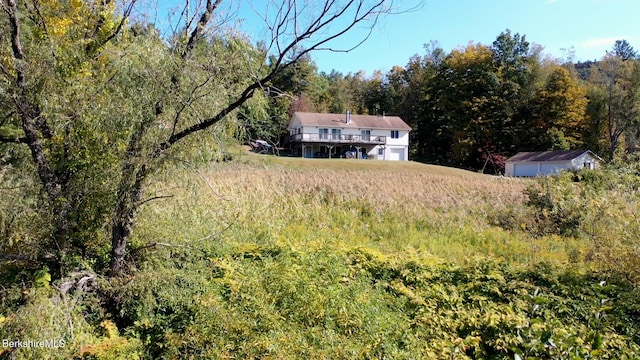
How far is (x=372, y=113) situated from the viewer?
50531 millimetres

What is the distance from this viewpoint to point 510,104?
37906 mm

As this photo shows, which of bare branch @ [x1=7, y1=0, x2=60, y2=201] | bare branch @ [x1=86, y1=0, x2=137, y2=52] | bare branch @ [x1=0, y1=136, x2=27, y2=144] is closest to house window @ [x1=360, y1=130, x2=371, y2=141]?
bare branch @ [x1=86, y1=0, x2=137, y2=52]

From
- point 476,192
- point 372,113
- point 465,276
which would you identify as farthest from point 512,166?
point 465,276

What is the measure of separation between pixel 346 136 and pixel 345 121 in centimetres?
156

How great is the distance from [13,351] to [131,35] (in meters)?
3.18

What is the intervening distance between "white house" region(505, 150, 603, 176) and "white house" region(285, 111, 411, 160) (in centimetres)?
1148

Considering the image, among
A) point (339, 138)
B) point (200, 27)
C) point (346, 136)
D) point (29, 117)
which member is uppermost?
point (346, 136)

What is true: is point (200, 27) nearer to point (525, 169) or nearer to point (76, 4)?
point (76, 4)

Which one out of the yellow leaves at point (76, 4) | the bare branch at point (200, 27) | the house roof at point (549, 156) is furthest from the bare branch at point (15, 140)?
the house roof at point (549, 156)

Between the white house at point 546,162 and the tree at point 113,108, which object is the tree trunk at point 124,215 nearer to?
the tree at point 113,108

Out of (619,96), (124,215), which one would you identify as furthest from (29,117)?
(619,96)

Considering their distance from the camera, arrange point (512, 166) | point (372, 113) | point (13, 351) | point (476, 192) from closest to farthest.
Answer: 1. point (13, 351)
2. point (476, 192)
3. point (512, 166)
4. point (372, 113)

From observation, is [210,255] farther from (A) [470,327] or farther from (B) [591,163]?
(B) [591,163]

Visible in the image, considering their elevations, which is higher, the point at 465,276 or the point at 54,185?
the point at 54,185
